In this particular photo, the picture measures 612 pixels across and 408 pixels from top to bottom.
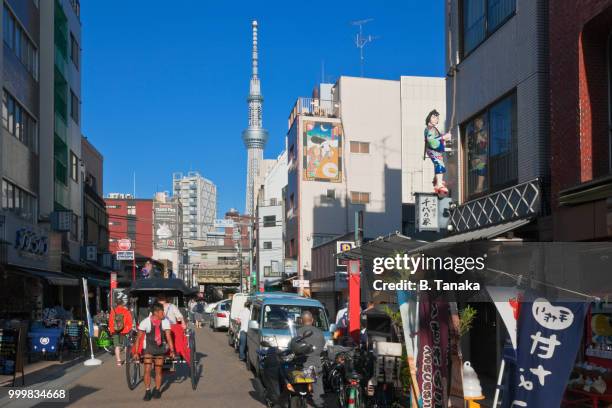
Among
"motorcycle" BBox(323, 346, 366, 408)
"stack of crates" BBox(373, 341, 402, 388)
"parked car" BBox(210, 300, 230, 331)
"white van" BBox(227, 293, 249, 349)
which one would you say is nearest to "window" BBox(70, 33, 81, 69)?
"parked car" BBox(210, 300, 230, 331)

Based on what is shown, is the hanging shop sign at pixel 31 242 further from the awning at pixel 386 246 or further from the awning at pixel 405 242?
the awning at pixel 386 246

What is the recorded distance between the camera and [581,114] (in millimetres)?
12273

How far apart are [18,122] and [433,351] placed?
79.6 feet

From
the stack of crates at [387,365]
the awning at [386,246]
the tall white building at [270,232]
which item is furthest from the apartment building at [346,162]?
the stack of crates at [387,365]

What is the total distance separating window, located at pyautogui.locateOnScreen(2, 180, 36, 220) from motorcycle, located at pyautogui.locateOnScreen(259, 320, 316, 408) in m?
18.1

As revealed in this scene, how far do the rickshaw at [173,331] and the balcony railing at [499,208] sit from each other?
23.3ft

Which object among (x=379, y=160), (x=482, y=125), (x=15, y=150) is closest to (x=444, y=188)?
(x=482, y=125)

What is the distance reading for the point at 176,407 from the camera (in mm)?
11789

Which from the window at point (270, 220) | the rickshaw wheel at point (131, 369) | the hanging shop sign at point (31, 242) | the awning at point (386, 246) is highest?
the window at point (270, 220)

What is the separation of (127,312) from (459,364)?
43.3 feet

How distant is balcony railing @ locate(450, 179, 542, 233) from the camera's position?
45.9ft

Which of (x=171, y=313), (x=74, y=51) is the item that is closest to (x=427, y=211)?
(x=171, y=313)

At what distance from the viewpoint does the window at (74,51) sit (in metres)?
39.4

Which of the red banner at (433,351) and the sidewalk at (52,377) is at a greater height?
the red banner at (433,351)
